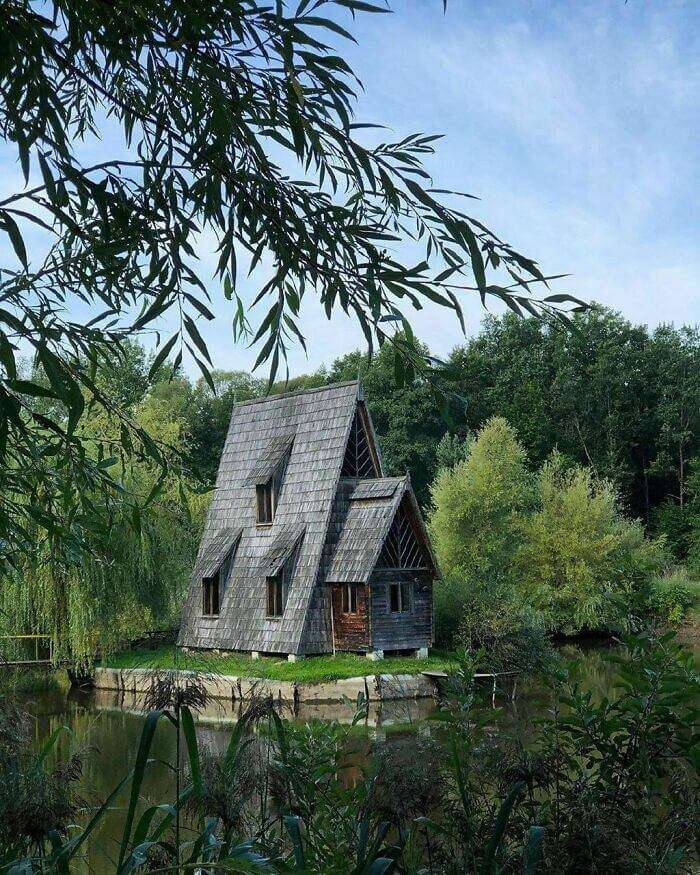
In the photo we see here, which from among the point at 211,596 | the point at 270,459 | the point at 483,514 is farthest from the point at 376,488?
the point at 483,514

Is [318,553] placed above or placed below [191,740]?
above

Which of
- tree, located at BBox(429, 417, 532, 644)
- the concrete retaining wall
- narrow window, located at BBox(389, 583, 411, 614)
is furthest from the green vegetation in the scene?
the concrete retaining wall

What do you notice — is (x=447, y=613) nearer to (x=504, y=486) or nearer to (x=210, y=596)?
(x=210, y=596)

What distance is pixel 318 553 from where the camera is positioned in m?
21.5

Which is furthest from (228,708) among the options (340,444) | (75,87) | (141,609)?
(75,87)

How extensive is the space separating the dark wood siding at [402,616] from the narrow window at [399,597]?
→ 2.8 inches

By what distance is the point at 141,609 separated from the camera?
71.5 ft

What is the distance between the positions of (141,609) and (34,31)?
1909cm

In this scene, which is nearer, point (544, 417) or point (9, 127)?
point (9, 127)

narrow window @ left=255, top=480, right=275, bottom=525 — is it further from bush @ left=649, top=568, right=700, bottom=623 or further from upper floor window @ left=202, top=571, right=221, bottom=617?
bush @ left=649, top=568, right=700, bottom=623

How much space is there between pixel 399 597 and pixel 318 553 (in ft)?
6.37

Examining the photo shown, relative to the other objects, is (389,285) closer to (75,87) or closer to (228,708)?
(75,87)

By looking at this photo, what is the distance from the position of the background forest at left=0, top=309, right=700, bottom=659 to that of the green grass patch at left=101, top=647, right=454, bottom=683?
3.01ft

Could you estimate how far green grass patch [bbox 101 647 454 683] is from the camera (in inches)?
750
